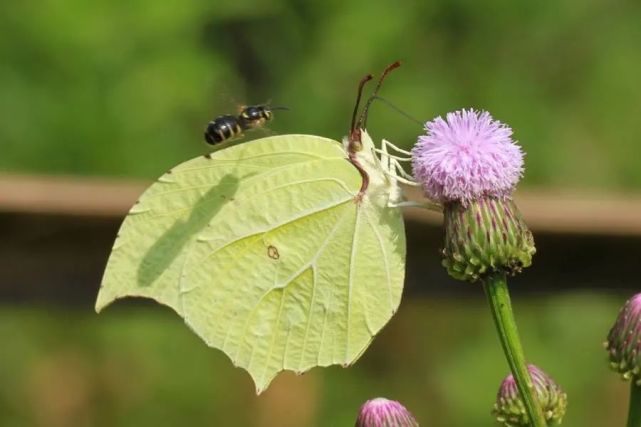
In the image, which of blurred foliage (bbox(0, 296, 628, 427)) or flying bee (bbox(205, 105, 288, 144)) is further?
blurred foliage (bbox(0, 296, 628, 427))

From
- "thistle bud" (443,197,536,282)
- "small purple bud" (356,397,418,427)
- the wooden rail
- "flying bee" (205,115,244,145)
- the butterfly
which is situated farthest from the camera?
the wooden rail

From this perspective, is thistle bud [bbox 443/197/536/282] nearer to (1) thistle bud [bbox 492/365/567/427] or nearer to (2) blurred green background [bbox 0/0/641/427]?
(1) thistle bud [bbox 492/365/567/427]

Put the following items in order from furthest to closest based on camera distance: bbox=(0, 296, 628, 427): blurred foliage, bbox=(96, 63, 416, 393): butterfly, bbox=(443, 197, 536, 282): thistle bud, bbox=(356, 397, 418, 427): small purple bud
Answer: bbox=(0, 296, 628, 427): blurred foliage → bbox=(96, 63, 416, 393): butterfly → bbox=(356, 397, 418, 427): small purple bud → bbox=(443, 197, 536, 282): thistle bud

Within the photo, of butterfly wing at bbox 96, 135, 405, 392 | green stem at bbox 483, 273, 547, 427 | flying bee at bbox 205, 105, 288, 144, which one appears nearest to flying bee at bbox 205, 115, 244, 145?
flying bee at bbox 205, 105, 288, 144

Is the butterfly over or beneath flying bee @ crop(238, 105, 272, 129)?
beneath

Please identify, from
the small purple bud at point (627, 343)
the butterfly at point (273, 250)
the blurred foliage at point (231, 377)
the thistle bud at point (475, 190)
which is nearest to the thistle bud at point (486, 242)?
the thistle bud at point (475, 190)

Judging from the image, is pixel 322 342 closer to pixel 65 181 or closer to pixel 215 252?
pixel 215 252
